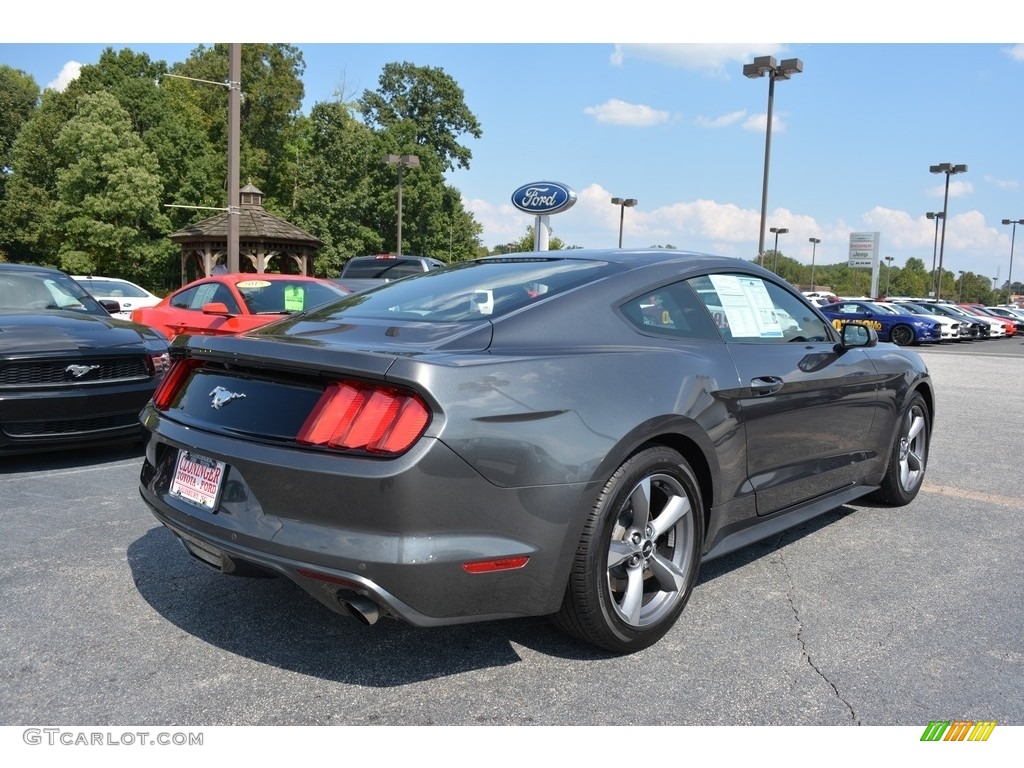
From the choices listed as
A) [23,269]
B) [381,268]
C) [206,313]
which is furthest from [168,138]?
[23,269]

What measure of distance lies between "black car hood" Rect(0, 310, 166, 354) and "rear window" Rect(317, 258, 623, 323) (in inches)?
123

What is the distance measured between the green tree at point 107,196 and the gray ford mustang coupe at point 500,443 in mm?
48263

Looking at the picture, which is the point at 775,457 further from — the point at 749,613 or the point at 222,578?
the point at 222,578

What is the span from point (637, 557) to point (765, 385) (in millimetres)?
1033

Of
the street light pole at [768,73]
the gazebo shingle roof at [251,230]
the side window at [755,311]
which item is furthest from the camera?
the gazebo shingle roof at [251,230]

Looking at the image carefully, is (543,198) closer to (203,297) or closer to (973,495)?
(203,297)

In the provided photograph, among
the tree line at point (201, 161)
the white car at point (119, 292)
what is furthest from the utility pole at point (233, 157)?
the tree line at point (201, 161)

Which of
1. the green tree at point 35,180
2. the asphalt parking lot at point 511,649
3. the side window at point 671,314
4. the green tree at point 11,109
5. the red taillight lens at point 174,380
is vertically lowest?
the asphalt parking lot at point 511,649

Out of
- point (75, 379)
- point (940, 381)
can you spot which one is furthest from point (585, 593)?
point (940, 381)

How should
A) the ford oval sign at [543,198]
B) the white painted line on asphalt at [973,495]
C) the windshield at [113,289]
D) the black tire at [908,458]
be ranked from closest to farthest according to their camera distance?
the black tire at [908,458] < the white painted line on asphalt at [973,495] < the ford oval sign at [543,198] < the windshield at [113,289]

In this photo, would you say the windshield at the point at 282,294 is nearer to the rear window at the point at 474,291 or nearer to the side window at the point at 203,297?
the side window at the point at 203,297

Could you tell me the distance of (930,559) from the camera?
13.8 ft

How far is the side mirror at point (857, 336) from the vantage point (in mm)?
4441

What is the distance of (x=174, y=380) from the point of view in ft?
10.7
